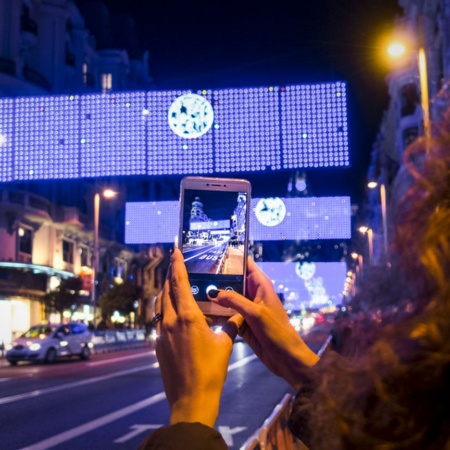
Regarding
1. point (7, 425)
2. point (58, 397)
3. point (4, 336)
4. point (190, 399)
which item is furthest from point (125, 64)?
point (190, 399)

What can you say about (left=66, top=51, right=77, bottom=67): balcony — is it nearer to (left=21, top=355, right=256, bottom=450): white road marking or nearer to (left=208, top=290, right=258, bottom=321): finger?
(left=21, top=355, right=256, bottom=450): white road marking

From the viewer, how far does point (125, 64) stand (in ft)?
195

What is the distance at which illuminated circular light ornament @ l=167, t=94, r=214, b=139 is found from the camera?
852 cm

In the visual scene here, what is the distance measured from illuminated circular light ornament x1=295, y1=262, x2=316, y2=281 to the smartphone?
170 inches

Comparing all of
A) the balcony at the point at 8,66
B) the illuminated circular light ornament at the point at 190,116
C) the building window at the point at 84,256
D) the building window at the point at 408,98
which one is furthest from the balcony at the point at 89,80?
the illuminated circular light ornament at the point at 190,116

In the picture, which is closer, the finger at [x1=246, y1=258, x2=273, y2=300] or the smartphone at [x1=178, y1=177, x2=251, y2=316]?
the finger at [x1=246, y1=258, x2=273, y2=300]

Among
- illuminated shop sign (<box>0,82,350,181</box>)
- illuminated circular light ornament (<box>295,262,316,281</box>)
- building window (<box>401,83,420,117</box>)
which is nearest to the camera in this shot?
illuminated circular light ornament (<box>295,262,316,281</box>)

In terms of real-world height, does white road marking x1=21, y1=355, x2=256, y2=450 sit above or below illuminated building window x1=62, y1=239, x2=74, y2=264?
below

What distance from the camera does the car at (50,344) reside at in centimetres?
2830

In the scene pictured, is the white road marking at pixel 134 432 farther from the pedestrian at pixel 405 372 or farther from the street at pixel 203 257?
the pedestrian at pixel 405 372

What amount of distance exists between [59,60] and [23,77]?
6.86 metres

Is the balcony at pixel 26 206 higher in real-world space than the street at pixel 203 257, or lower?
higher

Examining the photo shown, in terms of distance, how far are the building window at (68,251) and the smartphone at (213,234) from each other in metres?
46.2

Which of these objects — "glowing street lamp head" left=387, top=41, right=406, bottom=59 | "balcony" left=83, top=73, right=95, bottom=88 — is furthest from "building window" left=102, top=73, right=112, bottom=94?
"glowing street lamp head" left=387, top=41, right=406, bottom=59
